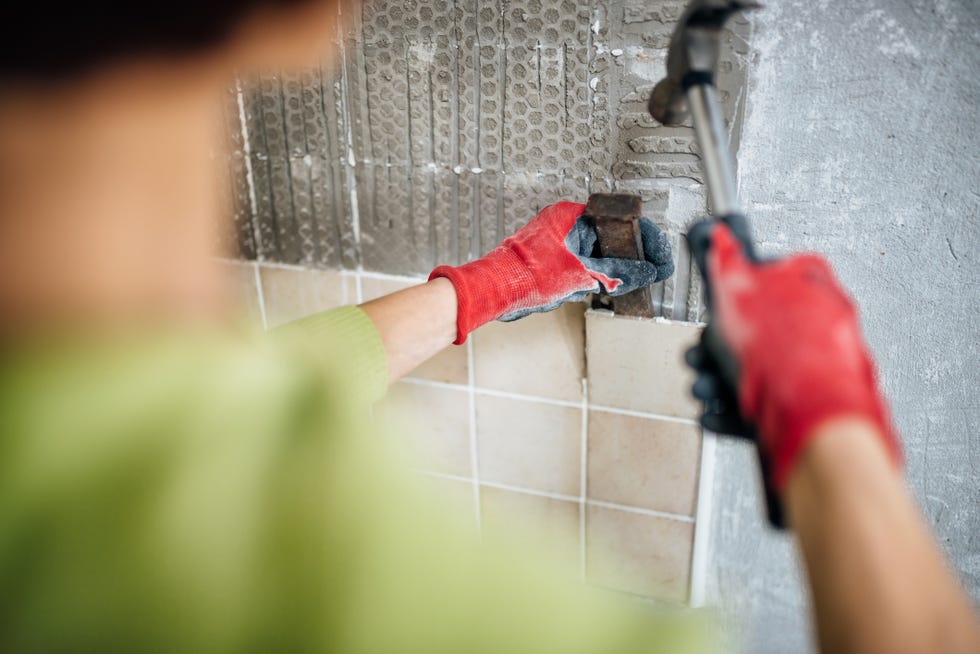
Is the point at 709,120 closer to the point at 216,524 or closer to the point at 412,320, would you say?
the point at 412,320

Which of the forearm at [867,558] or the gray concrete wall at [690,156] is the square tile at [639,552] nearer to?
the gray concrete wall at [690,156]

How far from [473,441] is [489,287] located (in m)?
0.43

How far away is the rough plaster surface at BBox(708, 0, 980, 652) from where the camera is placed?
79 cm

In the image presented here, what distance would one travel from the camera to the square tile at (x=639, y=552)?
1173 millimetres

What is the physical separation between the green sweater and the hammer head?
50cm

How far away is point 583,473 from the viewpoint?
118cm

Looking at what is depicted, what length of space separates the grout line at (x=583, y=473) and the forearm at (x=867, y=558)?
656 millimetres

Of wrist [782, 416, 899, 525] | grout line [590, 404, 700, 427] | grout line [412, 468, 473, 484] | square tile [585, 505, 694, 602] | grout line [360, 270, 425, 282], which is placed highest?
wrist [782, 416, 899, 525]

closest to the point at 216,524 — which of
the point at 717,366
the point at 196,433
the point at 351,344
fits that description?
the point at 196,433

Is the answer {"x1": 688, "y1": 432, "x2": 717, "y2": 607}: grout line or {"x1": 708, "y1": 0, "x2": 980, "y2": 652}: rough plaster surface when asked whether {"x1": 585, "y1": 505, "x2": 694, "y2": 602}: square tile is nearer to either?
{"x1": 688, "y1": 432, "x2": 717, "y2": 607}: grout line

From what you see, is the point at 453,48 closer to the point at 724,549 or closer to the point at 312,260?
the point at 312,260

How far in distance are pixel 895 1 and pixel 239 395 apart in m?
0.86

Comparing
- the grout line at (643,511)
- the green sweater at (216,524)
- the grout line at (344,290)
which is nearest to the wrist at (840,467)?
the green sweater at (216,524)

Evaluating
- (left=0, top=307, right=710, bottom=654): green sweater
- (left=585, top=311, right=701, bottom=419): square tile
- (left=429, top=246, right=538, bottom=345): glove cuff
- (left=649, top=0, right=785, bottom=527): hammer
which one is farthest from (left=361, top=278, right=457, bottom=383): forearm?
(left=649, top=0, right=785, bottom=527): hammer
